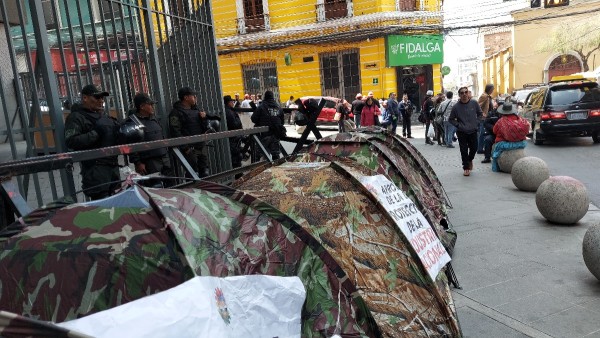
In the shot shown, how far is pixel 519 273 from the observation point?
4648mm

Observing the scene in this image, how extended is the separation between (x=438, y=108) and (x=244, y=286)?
41.6 ft

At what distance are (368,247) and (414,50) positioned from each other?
904 inches

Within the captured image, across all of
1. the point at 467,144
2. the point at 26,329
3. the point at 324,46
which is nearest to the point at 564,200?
the point at 467,144

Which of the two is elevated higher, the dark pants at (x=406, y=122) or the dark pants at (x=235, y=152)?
the dark pants at (x=235, y=152)

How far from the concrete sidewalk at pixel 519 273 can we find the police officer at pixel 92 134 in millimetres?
3361

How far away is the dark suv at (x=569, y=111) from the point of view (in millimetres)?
12336

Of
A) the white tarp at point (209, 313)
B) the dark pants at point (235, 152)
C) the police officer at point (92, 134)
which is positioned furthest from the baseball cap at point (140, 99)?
the dark pants at point (235, 152)

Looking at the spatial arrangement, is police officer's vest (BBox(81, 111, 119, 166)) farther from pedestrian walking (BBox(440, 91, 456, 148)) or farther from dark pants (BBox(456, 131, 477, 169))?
pedestrian walking (BBox(440, 91, 456, 148))

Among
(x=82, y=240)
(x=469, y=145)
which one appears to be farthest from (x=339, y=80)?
(x=82, y=240)

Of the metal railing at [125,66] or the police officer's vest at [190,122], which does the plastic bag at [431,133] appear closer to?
the metal railing at [125,66]

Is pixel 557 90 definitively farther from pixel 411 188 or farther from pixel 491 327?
pixel 491 327

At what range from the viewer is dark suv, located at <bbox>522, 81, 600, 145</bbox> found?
12336 millimetres

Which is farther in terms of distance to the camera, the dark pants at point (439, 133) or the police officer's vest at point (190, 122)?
the dark pants at point (439, 133)

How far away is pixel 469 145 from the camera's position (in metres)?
9.55
